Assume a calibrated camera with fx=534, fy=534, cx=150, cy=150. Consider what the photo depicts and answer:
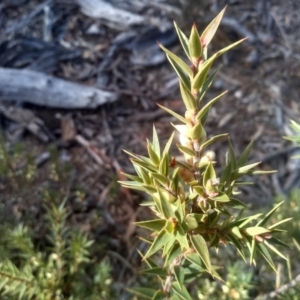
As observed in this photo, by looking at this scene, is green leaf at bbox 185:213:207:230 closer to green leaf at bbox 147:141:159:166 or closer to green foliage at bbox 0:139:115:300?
green leaf at bbox 147:141:159:166

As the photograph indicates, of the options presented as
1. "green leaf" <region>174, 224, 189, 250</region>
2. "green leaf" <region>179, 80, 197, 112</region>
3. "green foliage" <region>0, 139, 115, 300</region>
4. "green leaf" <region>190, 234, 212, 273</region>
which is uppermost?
"green leaf" <region>179, 80, 197, 112</region>

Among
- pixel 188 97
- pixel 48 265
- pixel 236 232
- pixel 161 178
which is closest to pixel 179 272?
pixel 236 232

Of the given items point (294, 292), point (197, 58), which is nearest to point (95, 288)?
point (294, 292)

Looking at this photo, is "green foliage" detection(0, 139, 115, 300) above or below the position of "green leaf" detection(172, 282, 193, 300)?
below

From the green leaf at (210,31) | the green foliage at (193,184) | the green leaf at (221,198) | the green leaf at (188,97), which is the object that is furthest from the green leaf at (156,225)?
the green leaf at (210,31)

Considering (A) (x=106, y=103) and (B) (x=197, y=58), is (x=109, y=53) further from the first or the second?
(B) (x=197, y=58)

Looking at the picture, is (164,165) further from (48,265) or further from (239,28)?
(239,28)

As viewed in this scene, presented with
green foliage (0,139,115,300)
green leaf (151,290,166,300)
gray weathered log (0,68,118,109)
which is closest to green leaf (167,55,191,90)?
green leaf (151,290,166,300)
